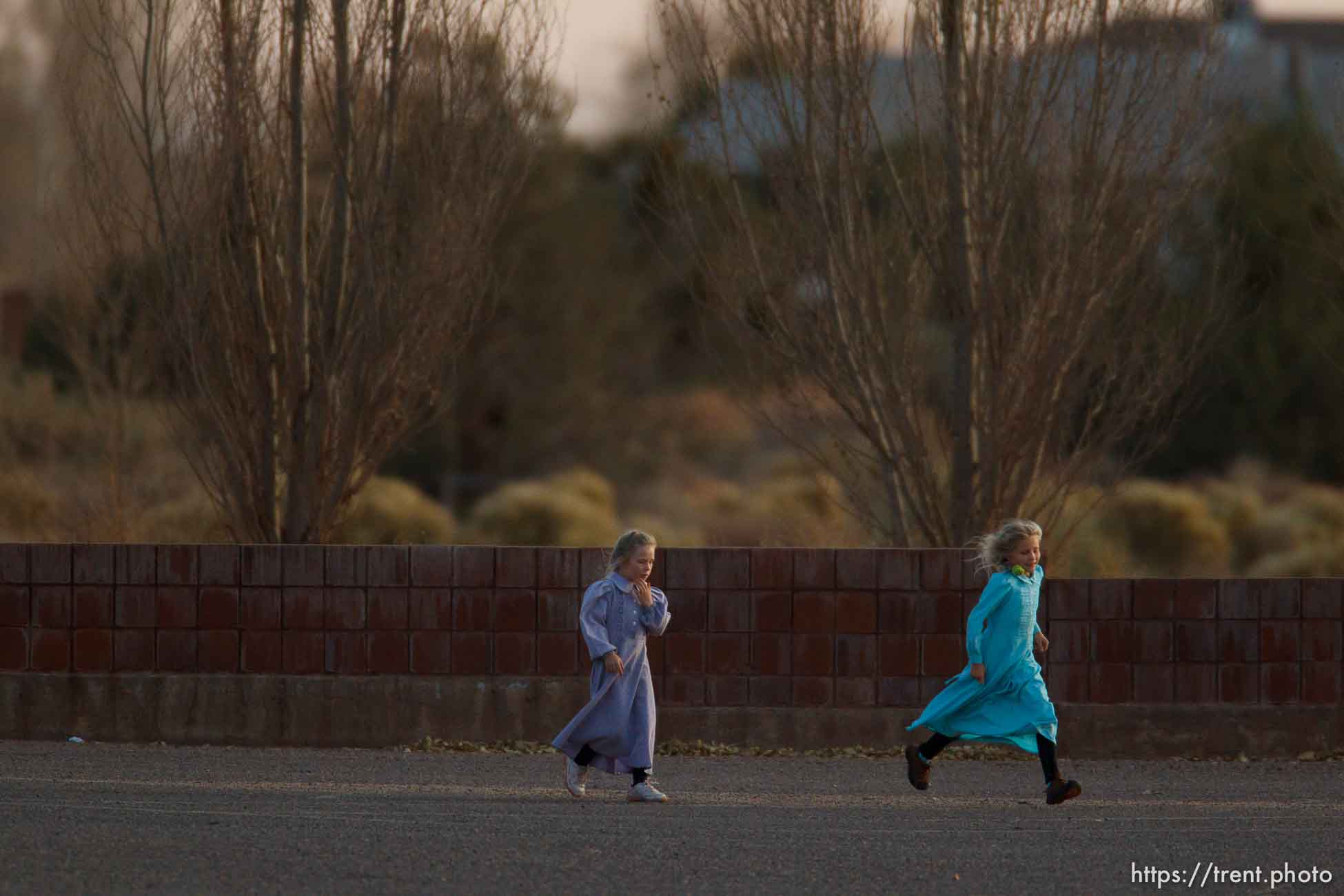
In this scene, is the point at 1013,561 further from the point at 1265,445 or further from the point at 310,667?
the point at 1265,445

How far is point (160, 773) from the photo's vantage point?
9336 millimetres

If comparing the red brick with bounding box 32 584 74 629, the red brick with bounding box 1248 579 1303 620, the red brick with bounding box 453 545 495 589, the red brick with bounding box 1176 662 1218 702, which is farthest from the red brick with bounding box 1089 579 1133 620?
the red brick with bounding box 32 584 74 629

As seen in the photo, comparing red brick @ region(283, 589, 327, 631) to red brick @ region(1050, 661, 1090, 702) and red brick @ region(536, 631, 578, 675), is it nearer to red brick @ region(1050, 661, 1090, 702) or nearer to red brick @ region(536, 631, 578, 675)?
red brick @ region(536, 631, 578, 675)

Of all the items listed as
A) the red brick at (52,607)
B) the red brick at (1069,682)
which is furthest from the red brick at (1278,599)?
the red brick at (52,607)

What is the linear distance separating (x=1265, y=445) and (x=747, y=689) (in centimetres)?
2616

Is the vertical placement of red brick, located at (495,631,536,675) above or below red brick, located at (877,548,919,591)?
below

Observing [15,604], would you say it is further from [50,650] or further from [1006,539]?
[1006,539]

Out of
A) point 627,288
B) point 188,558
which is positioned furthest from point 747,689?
point 627,288

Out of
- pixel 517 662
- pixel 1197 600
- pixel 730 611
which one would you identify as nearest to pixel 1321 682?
pixel 1197 600

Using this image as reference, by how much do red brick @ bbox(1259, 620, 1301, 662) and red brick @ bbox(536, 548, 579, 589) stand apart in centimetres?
371

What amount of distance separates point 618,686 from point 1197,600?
3519 millimetres

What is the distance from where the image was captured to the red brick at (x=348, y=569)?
420 inches

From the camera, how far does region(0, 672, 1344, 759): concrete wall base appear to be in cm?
1054

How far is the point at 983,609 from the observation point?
8.96 meters
